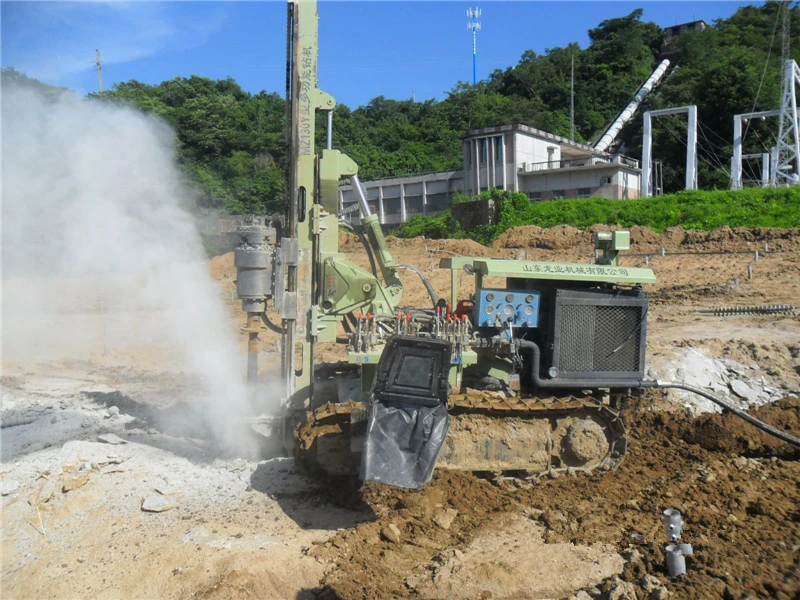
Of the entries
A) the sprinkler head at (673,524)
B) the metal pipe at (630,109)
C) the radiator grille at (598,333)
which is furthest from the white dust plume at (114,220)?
the metal pipe at (630,109)

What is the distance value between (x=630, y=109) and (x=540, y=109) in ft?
23.9

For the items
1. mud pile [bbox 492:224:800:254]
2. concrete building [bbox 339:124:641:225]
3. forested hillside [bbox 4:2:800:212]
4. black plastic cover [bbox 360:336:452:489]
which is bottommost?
black plastic cover [bbox 360:336:452:489]

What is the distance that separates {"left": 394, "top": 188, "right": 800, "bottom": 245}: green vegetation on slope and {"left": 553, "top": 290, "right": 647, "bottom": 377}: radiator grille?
1777 centimetres

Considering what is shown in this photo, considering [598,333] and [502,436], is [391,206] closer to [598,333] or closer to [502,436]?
[598,333]

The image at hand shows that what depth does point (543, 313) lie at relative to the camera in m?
7.40

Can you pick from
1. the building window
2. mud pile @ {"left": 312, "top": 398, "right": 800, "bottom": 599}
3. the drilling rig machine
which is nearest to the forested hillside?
the building window

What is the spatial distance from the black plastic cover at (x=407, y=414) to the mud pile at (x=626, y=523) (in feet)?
2.01

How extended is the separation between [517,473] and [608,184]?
3177 cm

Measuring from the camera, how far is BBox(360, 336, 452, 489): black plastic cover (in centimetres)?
545

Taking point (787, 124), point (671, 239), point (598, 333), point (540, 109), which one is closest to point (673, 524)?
point (598, 333)

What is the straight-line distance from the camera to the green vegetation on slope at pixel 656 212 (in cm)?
2338

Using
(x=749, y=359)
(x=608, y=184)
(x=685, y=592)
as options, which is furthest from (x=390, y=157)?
(x=685, y=592)

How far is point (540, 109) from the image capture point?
→ 56.4 meters

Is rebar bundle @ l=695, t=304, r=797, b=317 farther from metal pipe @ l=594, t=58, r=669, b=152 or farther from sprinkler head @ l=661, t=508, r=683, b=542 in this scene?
metal pipe @ l=594, t=58, r=669, b=152
